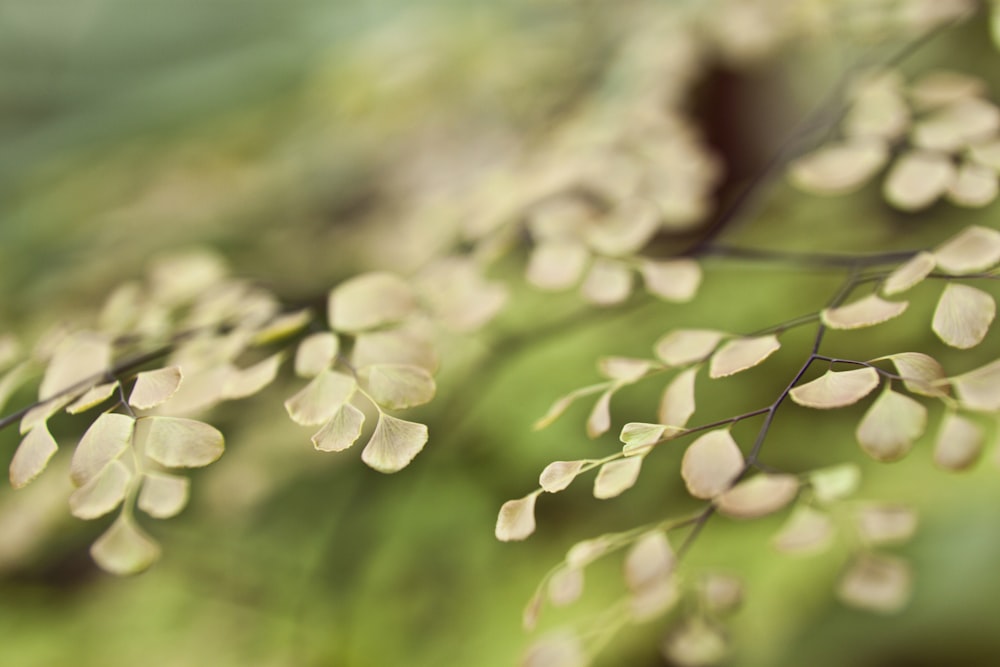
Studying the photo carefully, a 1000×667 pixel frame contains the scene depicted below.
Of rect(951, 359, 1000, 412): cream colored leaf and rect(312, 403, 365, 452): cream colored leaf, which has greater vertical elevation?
rect(312, 403, 365, 452): cream colored leaf

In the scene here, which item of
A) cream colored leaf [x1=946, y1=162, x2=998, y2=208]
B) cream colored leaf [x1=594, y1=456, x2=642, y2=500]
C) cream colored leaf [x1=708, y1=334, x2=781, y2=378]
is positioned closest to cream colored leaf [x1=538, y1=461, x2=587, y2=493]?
cream colored leaf [x1=594, y1=456, x2=642, y2=500]

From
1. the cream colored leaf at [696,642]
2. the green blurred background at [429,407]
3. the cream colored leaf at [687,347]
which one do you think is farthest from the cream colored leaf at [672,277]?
the cream colored leaf at [696,642]

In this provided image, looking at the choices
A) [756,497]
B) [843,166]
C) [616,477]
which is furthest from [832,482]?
[843,166]

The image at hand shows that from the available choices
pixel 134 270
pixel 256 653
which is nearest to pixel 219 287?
pixel 256 653

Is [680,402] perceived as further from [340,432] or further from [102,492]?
[102,492]

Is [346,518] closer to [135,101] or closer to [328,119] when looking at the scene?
[328,119]

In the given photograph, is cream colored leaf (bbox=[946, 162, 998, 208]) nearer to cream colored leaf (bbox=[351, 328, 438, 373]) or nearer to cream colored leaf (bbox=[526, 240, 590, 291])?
cream colored leaf (bbox=[526, 240, 590, 291])

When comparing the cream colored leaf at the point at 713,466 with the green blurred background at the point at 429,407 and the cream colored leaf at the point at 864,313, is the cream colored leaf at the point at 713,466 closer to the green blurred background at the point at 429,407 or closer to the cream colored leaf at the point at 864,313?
the cream colored leaf at the point at 864,313
